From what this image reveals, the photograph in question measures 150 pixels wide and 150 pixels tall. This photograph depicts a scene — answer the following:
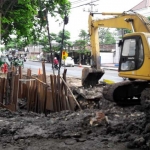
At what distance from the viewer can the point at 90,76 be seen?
509 inches

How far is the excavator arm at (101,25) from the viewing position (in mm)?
11109

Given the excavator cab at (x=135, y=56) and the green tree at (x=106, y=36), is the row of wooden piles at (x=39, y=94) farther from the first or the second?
the green tree at (x=106, y=36)

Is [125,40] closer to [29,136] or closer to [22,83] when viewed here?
[22,83]

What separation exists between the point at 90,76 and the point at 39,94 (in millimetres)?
3114

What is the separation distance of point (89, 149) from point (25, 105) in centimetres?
636

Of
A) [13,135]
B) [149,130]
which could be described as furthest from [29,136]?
[149,130]

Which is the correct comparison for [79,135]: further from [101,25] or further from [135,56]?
[101,25]

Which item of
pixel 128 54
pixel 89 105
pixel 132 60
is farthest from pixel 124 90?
pixel 89 105

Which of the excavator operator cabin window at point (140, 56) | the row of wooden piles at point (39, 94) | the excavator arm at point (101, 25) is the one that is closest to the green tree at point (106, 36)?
the excavator arm at point (101, 25)

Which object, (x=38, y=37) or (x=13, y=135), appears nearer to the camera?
(x=13, y=135)

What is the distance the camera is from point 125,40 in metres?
10.1

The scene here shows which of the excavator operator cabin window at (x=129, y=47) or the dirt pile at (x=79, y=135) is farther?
the excavator operator cabin window at (x=129, y=47)

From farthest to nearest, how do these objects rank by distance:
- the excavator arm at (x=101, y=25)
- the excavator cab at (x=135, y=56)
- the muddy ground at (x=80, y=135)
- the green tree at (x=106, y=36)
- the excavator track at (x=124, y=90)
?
the green tree at (x=106, y=36) < the excavator arm at (x=101, y=25) < the excavator track at (x=124, y=90) < the excavator cab at (x=135, y=56) < the muddy ground at (x=80, y=135)

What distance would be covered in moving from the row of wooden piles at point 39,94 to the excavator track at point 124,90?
132 cm
